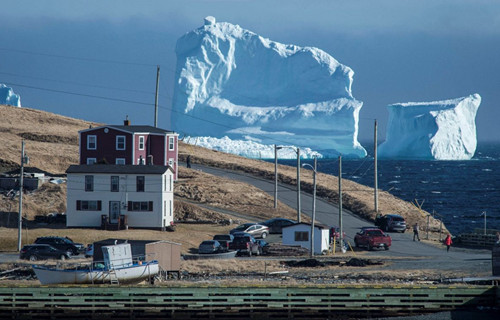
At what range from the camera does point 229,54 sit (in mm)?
188875

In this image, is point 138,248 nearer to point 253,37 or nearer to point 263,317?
point 263,317

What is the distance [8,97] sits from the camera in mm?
188000

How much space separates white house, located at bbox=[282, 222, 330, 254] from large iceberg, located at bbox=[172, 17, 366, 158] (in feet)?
404

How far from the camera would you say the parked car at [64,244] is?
4802cm

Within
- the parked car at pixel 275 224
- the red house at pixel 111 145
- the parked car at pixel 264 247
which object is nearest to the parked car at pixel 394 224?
the parked car at pixel 275 224

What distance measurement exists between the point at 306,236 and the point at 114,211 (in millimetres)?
14764

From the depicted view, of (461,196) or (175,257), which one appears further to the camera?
(461,196)

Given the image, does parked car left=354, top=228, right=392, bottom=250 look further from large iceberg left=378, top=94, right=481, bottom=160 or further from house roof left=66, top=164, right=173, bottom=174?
large iceberg left=378, top=94, right=481, bottom=160

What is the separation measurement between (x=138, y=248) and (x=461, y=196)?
276 ft

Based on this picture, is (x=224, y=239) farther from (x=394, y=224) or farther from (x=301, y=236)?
(x=394, y=224)

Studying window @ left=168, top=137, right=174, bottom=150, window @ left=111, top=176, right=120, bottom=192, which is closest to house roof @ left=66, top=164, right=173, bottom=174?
window @ left=111, top=176, right=120, bottom=192

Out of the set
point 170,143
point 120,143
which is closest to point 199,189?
point 170,143

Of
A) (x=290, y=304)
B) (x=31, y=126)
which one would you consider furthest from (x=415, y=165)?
(x=290, y=304)

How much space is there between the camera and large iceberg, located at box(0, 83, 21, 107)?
188 m
